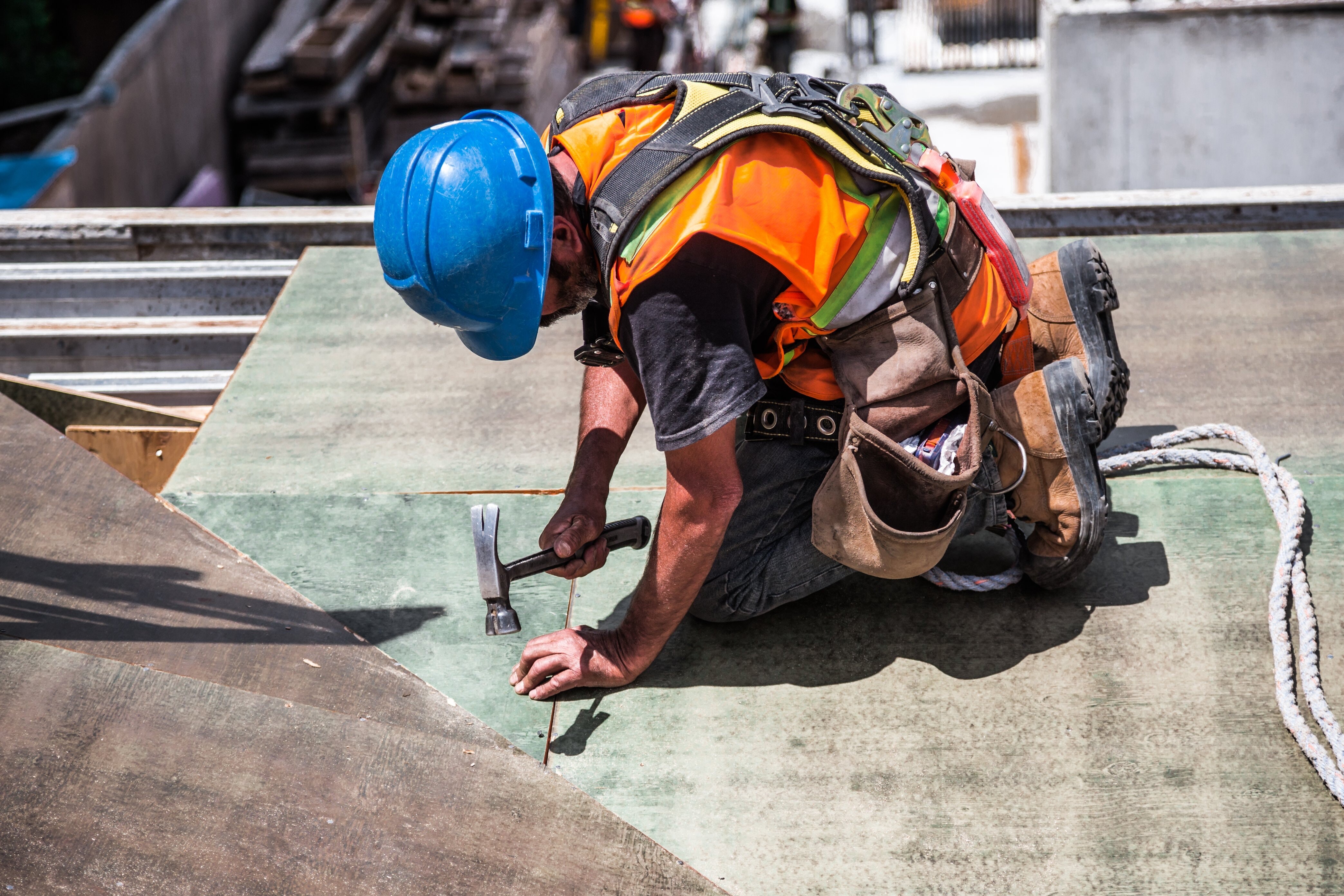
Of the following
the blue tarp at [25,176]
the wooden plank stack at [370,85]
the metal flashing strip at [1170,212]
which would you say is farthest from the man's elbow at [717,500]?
the wooden plank stack at [370,85]

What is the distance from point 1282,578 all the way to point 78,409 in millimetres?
3550

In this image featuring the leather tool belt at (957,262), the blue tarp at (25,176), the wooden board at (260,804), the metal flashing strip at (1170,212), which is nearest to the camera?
the wooden board at (260,804)

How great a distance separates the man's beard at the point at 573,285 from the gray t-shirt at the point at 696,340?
0.26m

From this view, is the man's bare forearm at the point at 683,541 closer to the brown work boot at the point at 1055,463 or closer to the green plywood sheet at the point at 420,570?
the green plywood sheet at the point at 420,570

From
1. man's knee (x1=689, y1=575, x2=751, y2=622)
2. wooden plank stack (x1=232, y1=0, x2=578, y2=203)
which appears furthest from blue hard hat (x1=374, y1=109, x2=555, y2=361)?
wooden plank stack (x1=232, y1=0, x2=578, y2=203)

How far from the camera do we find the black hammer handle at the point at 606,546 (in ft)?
8.29

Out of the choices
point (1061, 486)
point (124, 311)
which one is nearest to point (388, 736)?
point (1061, 486)

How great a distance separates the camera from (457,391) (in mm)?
3775

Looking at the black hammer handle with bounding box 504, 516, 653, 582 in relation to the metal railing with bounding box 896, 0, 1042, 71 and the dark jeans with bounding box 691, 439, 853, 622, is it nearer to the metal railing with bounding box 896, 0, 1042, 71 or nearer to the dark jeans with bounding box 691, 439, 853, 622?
the dark jeans with bounding box 691, 439, 853, 622

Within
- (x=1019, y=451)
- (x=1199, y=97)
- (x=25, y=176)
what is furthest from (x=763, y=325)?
(x=25, y=176)

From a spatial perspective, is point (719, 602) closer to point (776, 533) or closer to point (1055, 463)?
point (776, 533)

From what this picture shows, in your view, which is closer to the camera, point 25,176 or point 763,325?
point 763,325

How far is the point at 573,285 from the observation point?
2.36m

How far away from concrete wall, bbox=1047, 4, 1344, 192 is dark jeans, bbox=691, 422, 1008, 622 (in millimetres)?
7174
